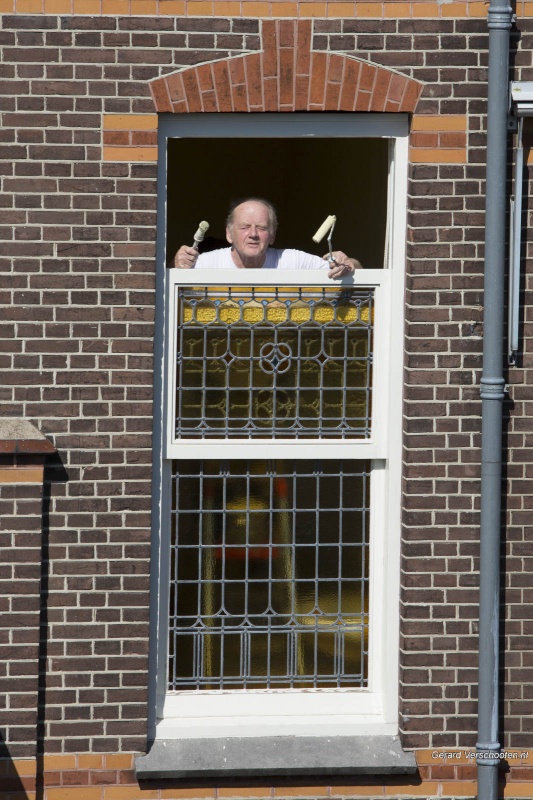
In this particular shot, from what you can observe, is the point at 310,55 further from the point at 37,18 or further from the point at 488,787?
the point at 488,787

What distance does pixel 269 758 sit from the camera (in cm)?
629

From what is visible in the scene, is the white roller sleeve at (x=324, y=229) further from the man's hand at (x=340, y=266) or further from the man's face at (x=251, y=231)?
the man's face at (x=251, y=231)

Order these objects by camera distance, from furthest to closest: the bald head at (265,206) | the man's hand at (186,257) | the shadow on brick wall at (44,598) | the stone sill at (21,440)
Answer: the bald head at (265,206) → the man's hand at (186,257) → the shadow on brick wall at (44,598) → the stone sill at (21,440)

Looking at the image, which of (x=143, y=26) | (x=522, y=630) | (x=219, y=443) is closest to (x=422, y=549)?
(x=522, y=630)

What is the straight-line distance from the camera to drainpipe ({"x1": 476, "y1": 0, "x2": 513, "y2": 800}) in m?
6.11

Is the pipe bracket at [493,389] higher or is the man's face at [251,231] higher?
the man's face at [251,231]

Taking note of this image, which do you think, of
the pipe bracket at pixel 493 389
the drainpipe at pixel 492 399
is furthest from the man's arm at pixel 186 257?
the pipe bracket at pixel 493 389

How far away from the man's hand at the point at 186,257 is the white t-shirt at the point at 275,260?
58 millimetres

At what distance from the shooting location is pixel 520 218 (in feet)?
20.4

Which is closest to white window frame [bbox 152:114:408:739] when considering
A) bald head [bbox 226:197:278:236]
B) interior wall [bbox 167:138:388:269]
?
interior wall [bbox 167:138:388:269]

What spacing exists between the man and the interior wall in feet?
0.29

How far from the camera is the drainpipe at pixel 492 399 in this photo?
6.11 m

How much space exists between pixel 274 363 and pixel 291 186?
39.5 inches

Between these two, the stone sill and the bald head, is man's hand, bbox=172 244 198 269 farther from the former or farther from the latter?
the stone sill
